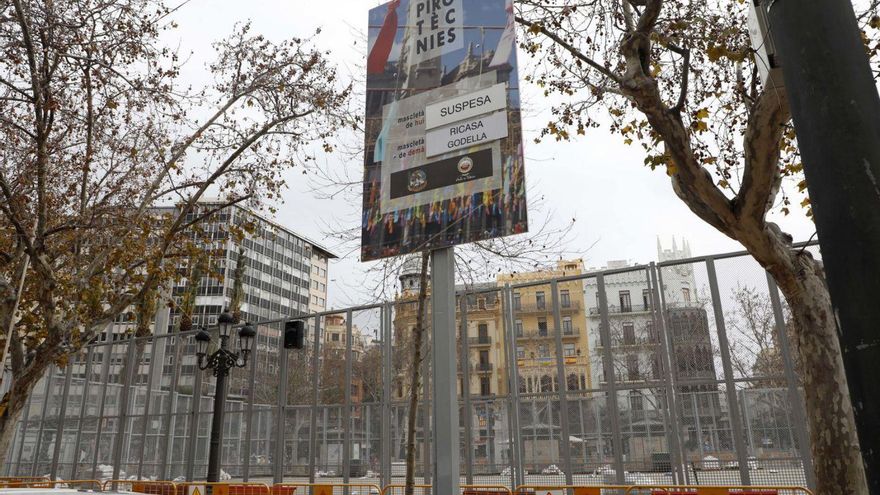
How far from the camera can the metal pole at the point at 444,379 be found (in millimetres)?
6055

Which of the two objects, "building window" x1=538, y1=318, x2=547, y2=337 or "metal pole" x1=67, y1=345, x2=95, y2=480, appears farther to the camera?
"metal pole" x1=67, y1=345, x2=95, y2=480

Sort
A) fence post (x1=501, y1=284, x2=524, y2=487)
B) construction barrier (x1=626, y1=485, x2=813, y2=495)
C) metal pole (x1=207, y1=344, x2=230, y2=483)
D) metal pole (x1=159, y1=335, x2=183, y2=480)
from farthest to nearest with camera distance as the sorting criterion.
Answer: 1. metal pole (x1=159, y1=335, x2=183, y2=480)
2. fence post (x1=501, y1=284, x2=524, y2=487)
3. metal pole (x1=207, y1=344, x2=230, y2=483)
4. construction barrier (x1=626, y1=485, x2=813, y2=495)

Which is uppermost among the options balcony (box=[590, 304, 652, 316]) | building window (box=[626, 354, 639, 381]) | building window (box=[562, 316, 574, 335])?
balcony (box=[590, 304, 652, 316])

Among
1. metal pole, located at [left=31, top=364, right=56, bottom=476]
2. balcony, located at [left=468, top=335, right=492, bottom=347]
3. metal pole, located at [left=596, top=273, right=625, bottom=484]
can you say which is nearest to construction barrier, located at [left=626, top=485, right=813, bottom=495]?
metal pole, located at [left=596, top=273, right=625, bottom=484]

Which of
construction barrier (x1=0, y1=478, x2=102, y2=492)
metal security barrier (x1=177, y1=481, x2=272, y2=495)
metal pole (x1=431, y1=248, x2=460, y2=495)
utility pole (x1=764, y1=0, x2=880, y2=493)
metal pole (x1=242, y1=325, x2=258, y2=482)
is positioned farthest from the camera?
construction barrier (x1=0, y1=478, x2=102, y2=492)

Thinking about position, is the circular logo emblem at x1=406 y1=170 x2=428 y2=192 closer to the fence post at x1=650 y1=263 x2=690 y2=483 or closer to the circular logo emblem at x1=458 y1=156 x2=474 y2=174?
the circular logo emblem at x1=458 y1=156 x2=474 y2=174

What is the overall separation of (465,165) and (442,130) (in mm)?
542

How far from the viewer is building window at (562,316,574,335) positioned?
47.1 ft

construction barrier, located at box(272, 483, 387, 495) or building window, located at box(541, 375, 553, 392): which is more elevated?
building window, located at box(541, 375, 553, 392)

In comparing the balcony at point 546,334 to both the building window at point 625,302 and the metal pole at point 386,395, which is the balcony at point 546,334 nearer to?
the building window at point 625,302

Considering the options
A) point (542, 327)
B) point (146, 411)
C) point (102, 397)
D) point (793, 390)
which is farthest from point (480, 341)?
point (102, 397)

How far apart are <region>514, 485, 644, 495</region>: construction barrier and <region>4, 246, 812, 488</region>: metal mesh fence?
38 centimetres

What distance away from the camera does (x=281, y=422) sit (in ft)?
57.5

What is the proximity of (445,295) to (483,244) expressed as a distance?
382 cm
